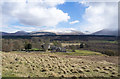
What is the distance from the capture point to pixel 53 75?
9.27m

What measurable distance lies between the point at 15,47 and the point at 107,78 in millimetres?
63796

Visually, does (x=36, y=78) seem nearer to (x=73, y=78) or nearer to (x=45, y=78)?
(x=45, y=78)

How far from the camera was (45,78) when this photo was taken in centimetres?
867

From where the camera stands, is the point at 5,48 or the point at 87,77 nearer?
the point at 87,77

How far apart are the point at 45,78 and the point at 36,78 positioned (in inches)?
34.4

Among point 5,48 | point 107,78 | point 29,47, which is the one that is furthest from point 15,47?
point 107,78

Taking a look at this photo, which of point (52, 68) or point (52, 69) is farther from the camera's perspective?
point (52, 68)

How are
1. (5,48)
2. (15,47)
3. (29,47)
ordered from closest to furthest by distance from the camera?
(5,48), (15,47), (29,47)

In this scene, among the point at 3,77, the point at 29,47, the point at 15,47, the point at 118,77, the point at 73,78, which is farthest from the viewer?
the point at 29,47

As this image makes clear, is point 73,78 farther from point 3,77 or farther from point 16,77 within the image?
point 3,77

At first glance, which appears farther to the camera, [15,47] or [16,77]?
[15,47]

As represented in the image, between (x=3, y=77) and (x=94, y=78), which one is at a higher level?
(x=3, y=77)

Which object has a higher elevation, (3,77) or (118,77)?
(3,77)

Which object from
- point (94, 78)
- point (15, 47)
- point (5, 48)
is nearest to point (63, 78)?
point (94, 78)
